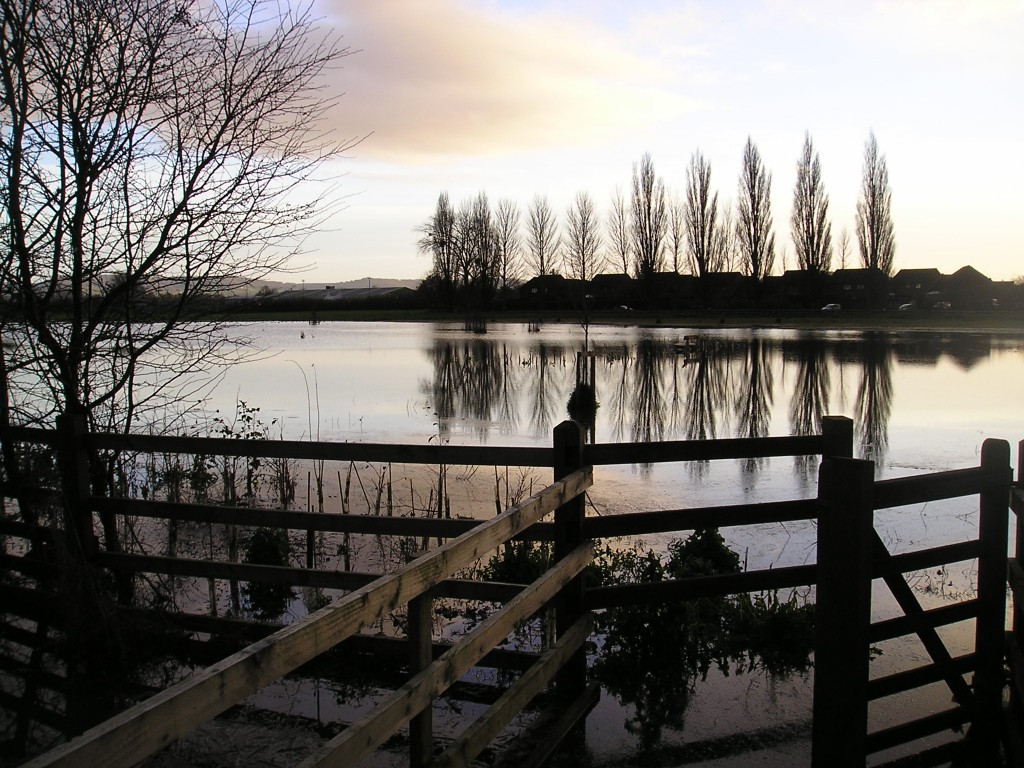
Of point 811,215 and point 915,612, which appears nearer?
point 915,612

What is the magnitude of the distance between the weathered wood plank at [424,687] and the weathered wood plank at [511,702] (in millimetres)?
281

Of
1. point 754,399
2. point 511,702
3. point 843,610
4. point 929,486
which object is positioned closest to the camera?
point 843,610

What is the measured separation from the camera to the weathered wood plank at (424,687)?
7.27 feet

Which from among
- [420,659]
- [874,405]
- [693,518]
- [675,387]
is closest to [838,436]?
[693,518]

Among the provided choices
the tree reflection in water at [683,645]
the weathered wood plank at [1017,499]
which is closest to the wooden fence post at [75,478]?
the tree reflection in water at [683,645]

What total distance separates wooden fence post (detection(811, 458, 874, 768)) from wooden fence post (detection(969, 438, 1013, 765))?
4.30 ft

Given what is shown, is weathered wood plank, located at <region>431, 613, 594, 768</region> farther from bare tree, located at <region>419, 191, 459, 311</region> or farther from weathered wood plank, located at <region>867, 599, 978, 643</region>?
bare tree, located at <region>419, 191, 459, 311</region>

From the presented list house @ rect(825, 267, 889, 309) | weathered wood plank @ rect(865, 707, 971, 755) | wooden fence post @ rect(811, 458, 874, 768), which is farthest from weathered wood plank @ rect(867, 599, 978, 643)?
house @ rect(825, 267, 889, 309)

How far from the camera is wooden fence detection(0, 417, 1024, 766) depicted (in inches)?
86.7

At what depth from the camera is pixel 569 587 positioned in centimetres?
457

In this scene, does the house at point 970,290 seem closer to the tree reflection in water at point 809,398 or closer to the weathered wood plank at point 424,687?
the tree reflection in water at point 809,398

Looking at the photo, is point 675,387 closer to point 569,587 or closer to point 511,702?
point 569,587

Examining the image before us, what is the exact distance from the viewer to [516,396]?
24188 millimetres

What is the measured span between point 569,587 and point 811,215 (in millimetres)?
76408
